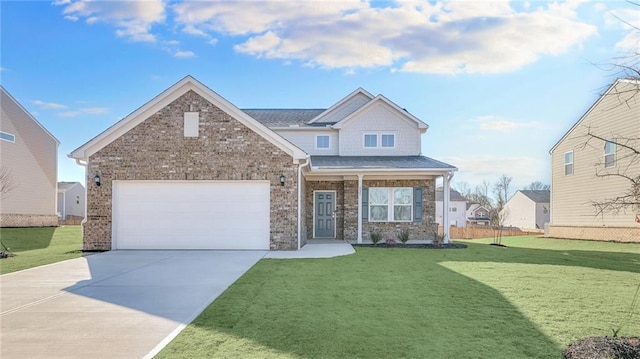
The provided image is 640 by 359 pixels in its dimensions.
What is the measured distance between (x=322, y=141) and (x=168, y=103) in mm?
7939

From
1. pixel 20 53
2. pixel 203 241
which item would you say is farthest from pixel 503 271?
pixel 20 53

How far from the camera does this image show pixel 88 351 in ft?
14.4

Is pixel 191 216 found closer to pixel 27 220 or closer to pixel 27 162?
pixel 27 220

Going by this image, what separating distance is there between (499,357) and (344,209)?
13352 millimetres

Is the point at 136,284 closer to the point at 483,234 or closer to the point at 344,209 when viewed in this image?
the point at 344,209

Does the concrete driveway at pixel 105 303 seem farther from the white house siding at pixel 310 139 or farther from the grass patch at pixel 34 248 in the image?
the white house siding at pixel 310 139

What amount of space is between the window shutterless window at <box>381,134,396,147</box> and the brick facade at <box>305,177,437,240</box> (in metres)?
2.37

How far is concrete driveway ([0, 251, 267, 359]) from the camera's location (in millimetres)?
4605

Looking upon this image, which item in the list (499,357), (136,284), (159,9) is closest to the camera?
(499,357)

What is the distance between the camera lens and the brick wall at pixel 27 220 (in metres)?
22.6

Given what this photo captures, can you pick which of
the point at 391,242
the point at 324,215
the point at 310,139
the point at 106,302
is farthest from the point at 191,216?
the point at 310,139

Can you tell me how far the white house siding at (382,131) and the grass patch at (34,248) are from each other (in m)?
11.8

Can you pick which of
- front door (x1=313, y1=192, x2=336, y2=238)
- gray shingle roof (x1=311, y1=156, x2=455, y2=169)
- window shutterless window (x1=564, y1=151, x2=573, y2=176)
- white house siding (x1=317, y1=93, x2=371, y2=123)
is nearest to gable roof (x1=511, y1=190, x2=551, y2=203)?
window shutterless window (x1=564, y1=151, x2=573, y2=176)

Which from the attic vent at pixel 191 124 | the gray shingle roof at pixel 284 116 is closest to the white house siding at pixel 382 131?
the gray shingle roof at pixel 284 116
